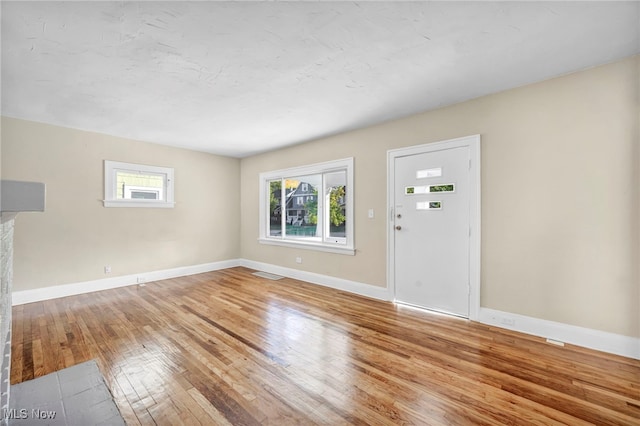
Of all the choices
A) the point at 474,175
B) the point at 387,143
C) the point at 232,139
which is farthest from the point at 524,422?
the point at 232,139

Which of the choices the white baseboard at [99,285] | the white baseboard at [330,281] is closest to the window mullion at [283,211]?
the white baseboard at [330,281]

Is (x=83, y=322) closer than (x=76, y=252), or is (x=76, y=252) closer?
(x=83, y=322)

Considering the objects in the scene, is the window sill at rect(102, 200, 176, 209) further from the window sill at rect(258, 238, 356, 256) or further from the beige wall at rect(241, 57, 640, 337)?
the beige wall at rect(241, 57, 640, 337)

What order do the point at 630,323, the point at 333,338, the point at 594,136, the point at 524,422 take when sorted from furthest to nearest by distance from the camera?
the point at 333,338 < the point at 594,136 < the point at 630,323 < the point at 524,422

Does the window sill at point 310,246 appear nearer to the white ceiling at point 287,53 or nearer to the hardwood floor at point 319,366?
the hardwood floor at point 319,366

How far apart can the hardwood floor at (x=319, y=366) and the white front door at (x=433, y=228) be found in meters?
0.28

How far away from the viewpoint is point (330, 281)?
14.6 ft

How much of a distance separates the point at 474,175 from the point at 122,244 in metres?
5.36

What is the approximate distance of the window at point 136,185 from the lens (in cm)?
435

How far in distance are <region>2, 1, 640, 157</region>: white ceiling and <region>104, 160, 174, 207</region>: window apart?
1150 mm

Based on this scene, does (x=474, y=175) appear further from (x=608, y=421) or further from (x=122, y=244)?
(x=122, y=244)

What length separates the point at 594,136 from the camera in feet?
7.90

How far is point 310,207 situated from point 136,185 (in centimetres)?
309

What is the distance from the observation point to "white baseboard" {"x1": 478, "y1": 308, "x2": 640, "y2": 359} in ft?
7.42
